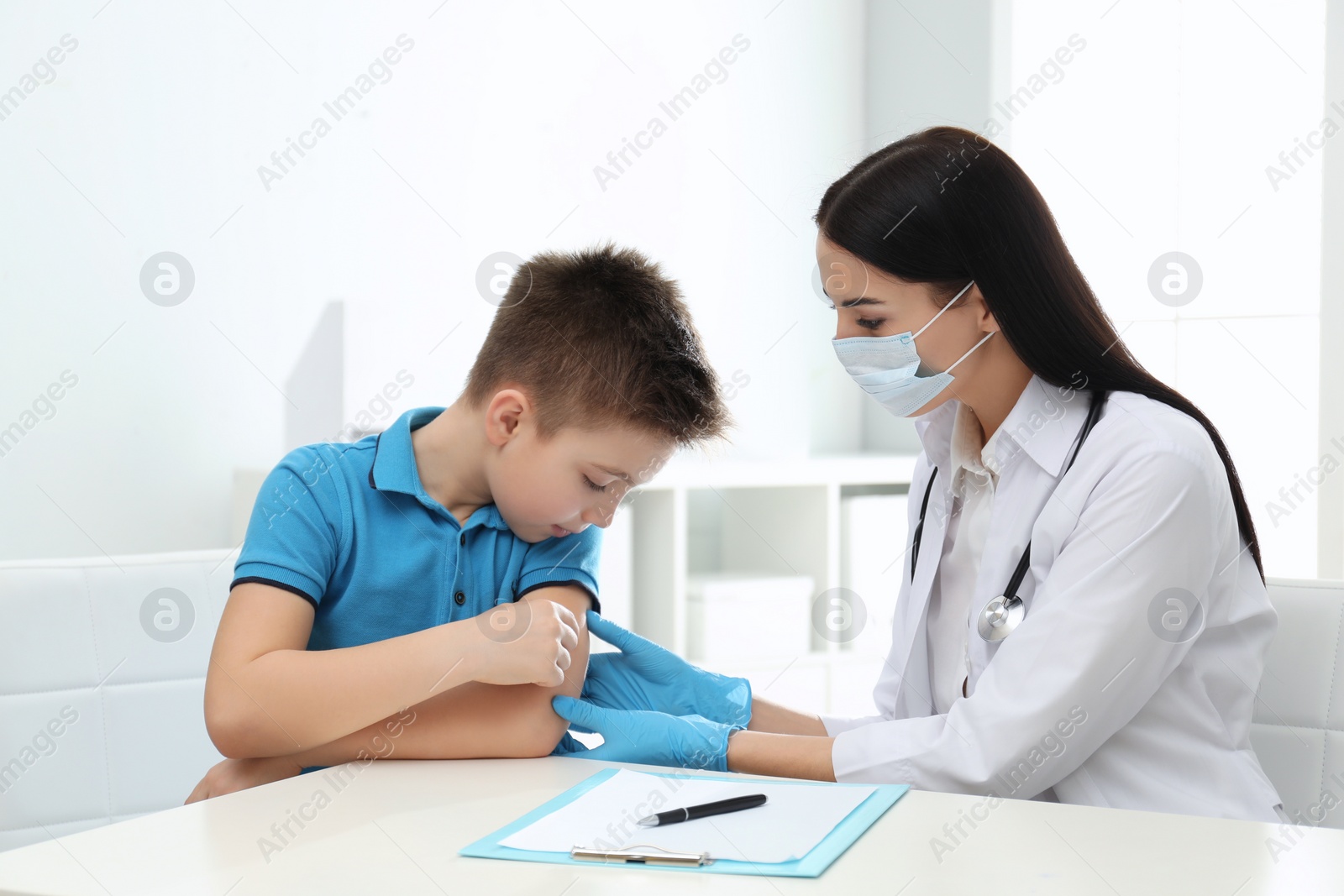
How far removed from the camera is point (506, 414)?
47.9 inches

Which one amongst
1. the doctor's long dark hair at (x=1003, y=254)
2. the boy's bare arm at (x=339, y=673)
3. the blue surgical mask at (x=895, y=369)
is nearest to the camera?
the boy's bare arm at (x=339, y=673)

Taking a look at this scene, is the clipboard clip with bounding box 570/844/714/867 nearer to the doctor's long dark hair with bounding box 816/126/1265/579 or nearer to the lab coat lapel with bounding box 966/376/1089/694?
the lab coat lapel with bounding box 966/376/1089/694

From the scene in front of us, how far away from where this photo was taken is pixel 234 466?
2367mm

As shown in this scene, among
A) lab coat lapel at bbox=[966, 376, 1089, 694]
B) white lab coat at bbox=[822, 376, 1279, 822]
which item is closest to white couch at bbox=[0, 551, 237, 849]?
white lab coat at bbox=[822, 376, 1279, 822]

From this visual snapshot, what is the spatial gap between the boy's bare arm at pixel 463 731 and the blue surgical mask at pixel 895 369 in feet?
1.98

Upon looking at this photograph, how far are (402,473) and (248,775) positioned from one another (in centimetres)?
35

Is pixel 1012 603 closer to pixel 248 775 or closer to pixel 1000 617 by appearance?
pixel 1000 617

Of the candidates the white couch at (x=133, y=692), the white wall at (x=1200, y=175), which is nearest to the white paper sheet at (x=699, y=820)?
the white couch at (x=133, y=692)

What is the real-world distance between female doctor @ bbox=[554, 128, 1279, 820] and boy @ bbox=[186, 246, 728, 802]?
10cm

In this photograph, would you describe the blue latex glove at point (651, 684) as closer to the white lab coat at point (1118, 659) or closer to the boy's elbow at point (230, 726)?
the white lab coat at point (1118, 659)

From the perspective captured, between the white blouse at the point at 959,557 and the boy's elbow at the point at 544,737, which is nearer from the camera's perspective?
the boy's elbow at the point at 544,737

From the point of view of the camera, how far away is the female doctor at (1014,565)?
3.59ft

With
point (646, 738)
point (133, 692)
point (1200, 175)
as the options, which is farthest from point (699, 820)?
point (1200, 175)

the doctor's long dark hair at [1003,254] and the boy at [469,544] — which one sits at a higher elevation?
the doctor's long dark hair at [1003,254]
